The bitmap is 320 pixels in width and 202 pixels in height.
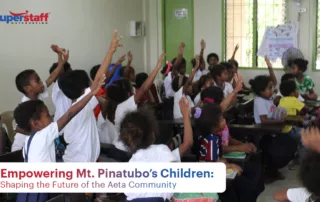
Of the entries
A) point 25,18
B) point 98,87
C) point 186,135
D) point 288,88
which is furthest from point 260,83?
point 25,18

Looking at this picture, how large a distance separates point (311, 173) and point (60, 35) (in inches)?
173

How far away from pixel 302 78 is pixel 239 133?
185 cm

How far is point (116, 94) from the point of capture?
150 inches

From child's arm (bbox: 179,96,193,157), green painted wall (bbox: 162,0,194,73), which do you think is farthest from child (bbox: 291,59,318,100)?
→ child's arm (bbox: 179,96,193,157)

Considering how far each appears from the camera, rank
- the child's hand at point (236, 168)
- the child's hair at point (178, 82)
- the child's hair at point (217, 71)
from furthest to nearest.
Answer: the child's hair at point (178, 82), the child's hair at point (217, 71), the child's hand at point (236, 168)

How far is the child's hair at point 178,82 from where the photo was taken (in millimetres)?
5271

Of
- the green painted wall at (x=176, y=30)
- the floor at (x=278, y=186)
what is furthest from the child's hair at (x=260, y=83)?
the green painted wall at (x=176, y=30)

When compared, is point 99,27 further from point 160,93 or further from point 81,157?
point 81,157

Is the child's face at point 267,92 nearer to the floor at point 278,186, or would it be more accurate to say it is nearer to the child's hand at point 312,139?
the floor at point 278,186

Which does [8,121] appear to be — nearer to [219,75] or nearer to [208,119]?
[208,119]

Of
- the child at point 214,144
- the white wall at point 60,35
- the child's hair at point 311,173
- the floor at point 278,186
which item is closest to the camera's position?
the child's hair at point 311,173

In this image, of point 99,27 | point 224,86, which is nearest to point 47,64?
point 99,27

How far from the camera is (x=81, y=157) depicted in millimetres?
3027

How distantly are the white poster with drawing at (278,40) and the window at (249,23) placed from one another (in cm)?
9
